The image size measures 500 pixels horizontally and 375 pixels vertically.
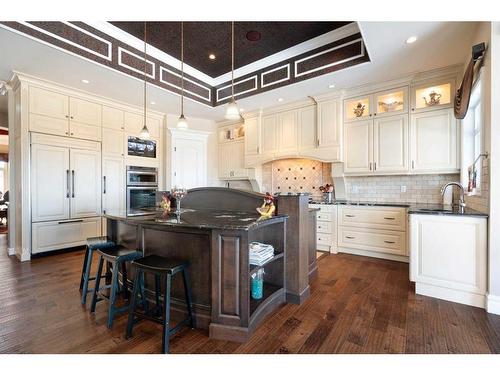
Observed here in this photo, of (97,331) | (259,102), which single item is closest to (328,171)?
(259,102)

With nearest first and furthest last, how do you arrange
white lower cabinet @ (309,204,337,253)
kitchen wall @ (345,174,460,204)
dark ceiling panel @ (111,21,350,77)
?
dark ceiling panel @ (111,21,350,77)
kitchen wall @ (345,174,460,204)
white lower cabinet @ (309,204,337,253)

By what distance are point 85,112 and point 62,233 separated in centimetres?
213

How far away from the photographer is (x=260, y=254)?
6.46ft

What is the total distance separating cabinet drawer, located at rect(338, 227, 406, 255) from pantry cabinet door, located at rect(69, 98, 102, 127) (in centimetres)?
479

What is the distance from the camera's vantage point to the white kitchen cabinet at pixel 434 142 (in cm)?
330

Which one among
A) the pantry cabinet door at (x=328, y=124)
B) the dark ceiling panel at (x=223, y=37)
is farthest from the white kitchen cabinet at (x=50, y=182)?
the pantry cabinet door at (x=328, y=124)

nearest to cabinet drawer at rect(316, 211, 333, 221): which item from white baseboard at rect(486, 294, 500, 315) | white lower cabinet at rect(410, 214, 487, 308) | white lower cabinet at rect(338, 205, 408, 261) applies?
white lower cabinet at rect(338, 205, 408, 261)

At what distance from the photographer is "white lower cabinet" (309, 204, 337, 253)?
13.2 ft

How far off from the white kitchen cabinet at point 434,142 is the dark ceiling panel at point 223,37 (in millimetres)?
1846

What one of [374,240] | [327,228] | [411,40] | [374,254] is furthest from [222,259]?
[411,40]

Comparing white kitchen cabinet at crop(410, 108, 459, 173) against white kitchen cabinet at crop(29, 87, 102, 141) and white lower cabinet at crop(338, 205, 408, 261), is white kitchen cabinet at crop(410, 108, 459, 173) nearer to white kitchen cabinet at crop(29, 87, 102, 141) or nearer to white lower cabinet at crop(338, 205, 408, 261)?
white lower cabinet at crop(338, 205, 408, 261)

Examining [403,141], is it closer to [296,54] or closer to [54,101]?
[296,54]

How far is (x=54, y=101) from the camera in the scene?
12.6ft

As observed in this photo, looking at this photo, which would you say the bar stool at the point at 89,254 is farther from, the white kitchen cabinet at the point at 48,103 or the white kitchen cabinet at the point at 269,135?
the white kitchen cabinet at the point at 269,135
